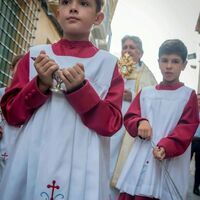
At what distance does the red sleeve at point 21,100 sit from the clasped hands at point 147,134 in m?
1.16

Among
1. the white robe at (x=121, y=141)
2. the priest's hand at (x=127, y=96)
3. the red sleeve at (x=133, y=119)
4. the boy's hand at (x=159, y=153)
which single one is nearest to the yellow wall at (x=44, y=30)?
the white robe at (x=121, y=141)

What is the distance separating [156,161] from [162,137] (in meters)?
0.19

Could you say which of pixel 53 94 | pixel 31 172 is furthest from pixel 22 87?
pixel 31 172

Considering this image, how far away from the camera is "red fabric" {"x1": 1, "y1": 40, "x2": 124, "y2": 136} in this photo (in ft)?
5.75

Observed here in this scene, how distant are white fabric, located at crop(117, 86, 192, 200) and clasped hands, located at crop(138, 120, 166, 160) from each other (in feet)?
0.40

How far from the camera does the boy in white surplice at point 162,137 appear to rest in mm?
2814

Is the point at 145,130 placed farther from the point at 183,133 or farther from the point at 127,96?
the point at 127,96

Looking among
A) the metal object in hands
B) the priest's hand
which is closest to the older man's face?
the priest's hand

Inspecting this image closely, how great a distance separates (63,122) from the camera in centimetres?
178

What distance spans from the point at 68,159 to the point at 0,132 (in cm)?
101

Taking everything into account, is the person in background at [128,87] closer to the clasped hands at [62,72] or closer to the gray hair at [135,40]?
the gray hair at [135,40]

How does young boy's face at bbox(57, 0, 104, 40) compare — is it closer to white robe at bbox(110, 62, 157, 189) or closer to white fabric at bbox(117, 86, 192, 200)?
white fabric at bbox(117, 86, 192, 200)

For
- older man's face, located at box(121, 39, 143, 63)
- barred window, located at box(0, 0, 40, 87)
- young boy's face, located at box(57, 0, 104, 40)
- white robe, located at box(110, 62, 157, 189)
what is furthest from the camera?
barred window, located at box(0, 0, 40, 87)

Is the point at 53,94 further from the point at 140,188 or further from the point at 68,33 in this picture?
the point at 140,188
